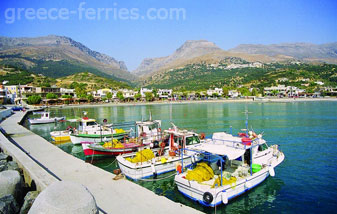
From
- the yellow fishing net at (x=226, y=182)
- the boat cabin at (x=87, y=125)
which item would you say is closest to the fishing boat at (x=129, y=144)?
the boat cabin at (x=87, y=125)

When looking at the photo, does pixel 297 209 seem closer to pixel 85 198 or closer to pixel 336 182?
pixel 336 182

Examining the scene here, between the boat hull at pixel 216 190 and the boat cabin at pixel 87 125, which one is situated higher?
the boat cabin at pixel 87 125

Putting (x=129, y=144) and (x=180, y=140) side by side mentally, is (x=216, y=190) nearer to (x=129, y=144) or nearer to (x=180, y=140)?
(x=180, y=140)

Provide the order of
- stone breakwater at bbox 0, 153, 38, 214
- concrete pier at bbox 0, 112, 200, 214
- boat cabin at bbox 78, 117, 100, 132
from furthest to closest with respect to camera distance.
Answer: boat cabin at bbox 78, 117, 100, 132, concrete pier at bbox 0, 112, 200, 214, stone breakwater at bbox 0, 153, 38, 214

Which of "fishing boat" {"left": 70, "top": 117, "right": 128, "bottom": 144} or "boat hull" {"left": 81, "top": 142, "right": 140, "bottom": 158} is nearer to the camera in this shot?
"boat hull" {"left": 81, "top": 142, "right": 140, "bottom": 158}

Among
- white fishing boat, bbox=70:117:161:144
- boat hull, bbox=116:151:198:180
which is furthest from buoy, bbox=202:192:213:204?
white fishing boat, bbox=70:117:161:144

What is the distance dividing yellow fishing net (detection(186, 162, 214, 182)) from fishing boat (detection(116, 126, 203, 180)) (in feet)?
6.48

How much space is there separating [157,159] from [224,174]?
5223 millimetres

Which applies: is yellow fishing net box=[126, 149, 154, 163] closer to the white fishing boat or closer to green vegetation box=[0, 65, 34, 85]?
the white fishing boat

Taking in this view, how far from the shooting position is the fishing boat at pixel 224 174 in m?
11.8

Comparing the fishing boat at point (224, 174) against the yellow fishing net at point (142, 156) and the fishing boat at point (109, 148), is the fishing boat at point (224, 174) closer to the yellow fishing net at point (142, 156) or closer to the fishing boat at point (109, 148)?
the yellow fishing net at point (142, 156)

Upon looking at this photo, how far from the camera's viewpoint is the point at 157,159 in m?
16.5

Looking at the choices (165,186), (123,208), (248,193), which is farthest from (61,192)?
(248,193)

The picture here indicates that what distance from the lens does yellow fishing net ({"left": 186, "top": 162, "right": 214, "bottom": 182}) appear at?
40.4ft
